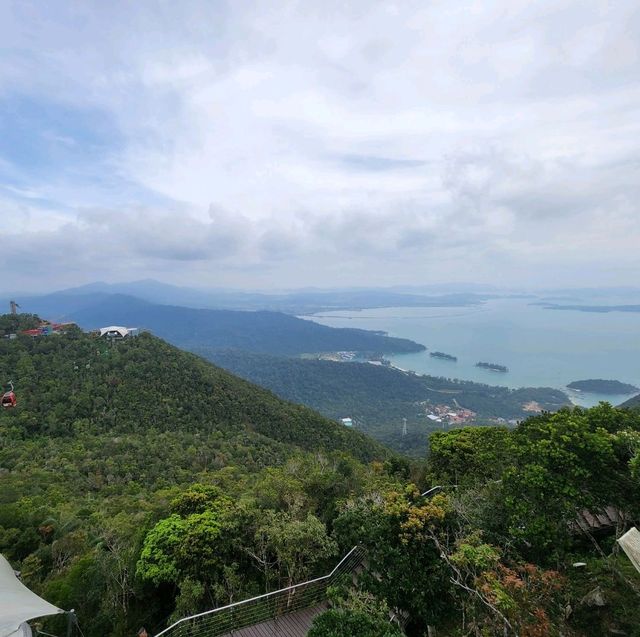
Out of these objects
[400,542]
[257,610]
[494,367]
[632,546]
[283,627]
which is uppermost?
[632,546]

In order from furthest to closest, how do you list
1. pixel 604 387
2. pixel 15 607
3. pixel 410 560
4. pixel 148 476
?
pixel 604 387, pixel 148 476, pixel 410 560, pixel 15 607

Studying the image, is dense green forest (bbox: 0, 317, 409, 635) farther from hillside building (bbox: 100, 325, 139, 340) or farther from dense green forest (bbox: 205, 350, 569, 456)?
dense green forest (bbox: 205, 350, 569, 456)

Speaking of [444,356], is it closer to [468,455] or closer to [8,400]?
[8,400]

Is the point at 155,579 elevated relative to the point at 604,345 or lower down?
elevated

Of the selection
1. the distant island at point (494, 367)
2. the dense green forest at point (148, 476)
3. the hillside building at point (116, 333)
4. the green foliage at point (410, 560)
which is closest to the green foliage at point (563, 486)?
the green foliage at point (410, 560)

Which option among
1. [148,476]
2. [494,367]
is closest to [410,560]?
[148,476]

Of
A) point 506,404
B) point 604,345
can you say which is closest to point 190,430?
point 506,404

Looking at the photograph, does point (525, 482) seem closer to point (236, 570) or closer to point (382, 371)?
point (236, 570)
